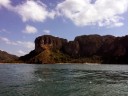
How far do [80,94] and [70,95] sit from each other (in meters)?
2.08

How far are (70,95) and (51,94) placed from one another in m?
3.70

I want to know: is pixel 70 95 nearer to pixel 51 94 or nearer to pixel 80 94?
pixel 80 94

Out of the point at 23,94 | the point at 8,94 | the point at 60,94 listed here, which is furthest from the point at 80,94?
the point at 8,94

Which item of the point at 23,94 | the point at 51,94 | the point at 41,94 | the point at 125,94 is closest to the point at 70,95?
the point at 51,94

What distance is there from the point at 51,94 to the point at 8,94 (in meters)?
8.18

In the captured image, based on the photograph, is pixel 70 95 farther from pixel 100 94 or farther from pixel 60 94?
pixel 100 94

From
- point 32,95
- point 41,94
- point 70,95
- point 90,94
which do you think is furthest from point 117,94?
point 32,95

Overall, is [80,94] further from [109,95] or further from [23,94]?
[23,94]

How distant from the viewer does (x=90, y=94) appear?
970 inches

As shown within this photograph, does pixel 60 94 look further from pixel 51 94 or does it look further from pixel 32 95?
pixel 32 95

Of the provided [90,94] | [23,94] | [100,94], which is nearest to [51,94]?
[23,94]

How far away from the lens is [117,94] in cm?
2511

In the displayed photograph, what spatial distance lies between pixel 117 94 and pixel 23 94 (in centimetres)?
1845

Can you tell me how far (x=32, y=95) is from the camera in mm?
23609
